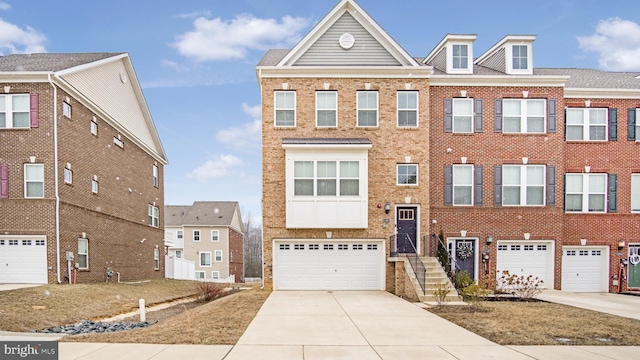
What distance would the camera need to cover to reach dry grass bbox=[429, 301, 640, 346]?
8.43 metres

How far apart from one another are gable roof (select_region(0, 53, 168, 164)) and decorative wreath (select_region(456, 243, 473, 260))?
17356mm

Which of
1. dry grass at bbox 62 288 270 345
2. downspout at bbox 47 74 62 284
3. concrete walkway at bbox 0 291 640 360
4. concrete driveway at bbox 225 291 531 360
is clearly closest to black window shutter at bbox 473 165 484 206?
concrete driveway at bbox 225 291 531 360

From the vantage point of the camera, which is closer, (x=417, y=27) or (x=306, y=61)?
(x=306, y=61)

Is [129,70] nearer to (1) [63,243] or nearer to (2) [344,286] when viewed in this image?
(1) [63,243]

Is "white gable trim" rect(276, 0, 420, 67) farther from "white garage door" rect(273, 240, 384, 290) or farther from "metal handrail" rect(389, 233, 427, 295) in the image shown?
"white garage door" rect(273, 240, 384, 290)

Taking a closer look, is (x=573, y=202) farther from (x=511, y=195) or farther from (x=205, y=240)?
(x=205, y=240)

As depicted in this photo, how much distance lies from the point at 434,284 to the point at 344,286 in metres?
4.09

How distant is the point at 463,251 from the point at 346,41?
33.2ft

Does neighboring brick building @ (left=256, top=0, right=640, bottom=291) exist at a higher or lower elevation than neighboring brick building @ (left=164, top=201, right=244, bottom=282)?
higher

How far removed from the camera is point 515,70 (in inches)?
730

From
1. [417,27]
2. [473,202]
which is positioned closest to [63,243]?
[473,202]

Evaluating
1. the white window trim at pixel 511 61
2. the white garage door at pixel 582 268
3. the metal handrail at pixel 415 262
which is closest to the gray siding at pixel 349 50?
the white window trim at pixel 511 61

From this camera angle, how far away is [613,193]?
18.5 metres

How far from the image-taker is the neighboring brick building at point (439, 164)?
55.1 feet
